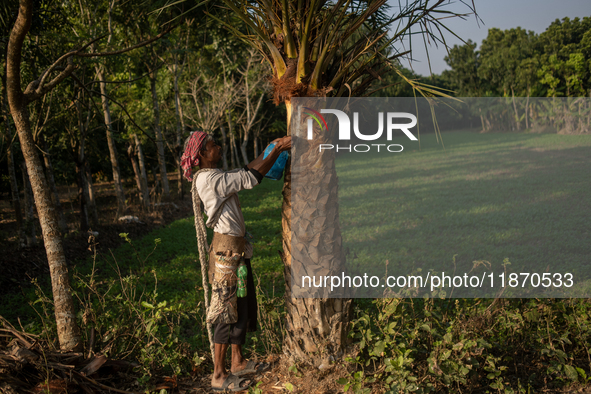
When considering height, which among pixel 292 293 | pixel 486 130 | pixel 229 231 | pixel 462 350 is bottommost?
pixel 462 350

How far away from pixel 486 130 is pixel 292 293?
872 inches

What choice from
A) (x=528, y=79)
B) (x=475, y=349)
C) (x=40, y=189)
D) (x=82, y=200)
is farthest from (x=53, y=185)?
(x=528, y=79)

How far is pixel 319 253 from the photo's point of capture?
296cm

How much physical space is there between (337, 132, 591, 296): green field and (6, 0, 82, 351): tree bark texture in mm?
2507

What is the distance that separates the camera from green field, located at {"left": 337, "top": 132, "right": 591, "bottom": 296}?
6465 mm

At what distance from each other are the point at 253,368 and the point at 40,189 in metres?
2.12

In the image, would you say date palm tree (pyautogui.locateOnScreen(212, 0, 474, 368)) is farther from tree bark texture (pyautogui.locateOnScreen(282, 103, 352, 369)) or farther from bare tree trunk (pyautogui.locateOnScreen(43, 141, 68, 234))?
bare tree trunk (pyautogui.locateOnScreen(43, 141, 68, 234))

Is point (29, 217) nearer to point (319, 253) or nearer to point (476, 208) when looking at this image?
point (319, 253)

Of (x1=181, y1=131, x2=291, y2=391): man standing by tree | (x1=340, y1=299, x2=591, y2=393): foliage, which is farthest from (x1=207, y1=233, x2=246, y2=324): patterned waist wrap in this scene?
(x1=340, y1=299, x2=591, y2=393): foliage

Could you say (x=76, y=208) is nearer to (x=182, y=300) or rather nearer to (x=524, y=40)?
(x=182, y=300)

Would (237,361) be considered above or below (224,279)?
below

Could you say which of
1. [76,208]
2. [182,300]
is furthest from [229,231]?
[76,208]

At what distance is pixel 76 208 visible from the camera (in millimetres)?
16656

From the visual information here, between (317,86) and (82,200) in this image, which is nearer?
(317,86)
